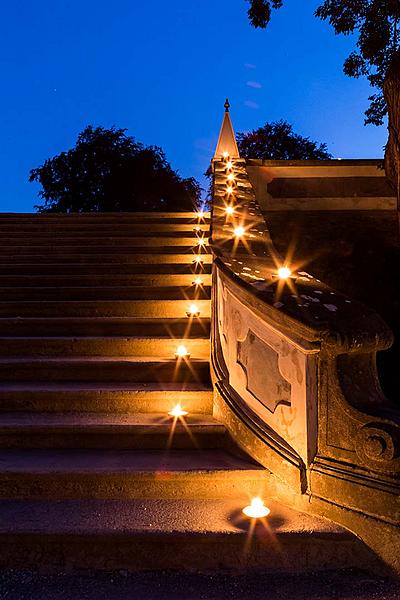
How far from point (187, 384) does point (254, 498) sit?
1356 mm

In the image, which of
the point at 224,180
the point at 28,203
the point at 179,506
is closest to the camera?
the point at 179,506

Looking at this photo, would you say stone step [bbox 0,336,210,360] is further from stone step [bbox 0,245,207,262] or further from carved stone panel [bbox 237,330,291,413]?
stone step [bbox 0,245,207,262]

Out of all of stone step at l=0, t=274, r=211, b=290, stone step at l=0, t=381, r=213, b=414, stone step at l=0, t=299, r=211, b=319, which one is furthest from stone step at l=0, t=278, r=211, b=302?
stone step at l=0, t=381, r=213, b=414

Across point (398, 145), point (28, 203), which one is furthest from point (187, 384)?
point (28, 203)

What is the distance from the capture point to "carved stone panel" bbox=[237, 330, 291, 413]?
2885mm

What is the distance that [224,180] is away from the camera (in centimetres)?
822

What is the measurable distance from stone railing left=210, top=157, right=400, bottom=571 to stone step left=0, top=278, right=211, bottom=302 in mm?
2031

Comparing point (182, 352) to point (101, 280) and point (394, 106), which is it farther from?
point (394, 106)

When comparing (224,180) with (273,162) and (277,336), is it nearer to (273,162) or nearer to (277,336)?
(273,162)

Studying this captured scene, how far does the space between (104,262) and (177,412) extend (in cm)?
336

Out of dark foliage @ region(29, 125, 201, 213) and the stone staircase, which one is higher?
dark foliage @ region(29, 125, 201, 213)

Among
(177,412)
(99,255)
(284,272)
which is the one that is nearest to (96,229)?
(99,255)

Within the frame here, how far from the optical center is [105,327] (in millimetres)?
4680

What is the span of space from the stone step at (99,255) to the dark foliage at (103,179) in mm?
14532
